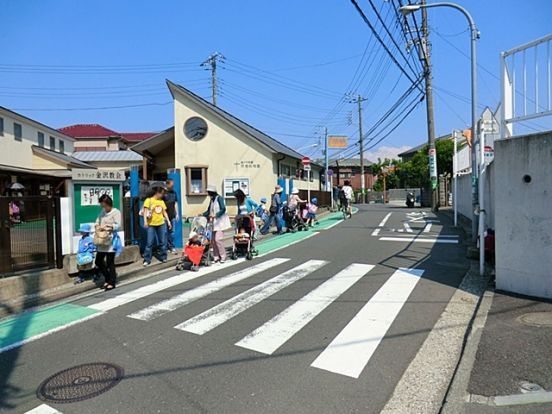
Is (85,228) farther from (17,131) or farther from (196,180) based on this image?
(17,131)

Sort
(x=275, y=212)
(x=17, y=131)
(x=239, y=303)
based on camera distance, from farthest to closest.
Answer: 1. (x=17, y=131)
2. (x=275, y=212)
3. (x=239, y=303)

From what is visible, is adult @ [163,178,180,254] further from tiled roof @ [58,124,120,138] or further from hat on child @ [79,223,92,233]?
tiled roof @ [58,124,120,138]

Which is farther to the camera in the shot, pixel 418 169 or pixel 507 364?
Answer: pixel 418 169

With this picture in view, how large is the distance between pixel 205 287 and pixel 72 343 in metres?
2.79

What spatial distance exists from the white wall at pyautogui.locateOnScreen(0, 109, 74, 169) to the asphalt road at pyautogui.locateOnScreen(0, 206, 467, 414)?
73.9 ft

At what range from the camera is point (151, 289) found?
748 cm

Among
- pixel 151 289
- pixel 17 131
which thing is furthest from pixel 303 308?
pixel 17 131

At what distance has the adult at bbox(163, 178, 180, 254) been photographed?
1050cm

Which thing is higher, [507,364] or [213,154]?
[213,154]

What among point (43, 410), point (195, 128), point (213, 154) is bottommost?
point (43, 410)

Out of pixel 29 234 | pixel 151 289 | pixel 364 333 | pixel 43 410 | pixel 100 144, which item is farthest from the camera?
→ pixel 100 144

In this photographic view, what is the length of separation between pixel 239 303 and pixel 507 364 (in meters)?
3.63

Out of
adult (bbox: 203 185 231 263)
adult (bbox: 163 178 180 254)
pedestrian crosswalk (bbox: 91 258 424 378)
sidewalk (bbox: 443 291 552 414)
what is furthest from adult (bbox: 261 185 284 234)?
sidewalk (bbox: 443 291 552 414)

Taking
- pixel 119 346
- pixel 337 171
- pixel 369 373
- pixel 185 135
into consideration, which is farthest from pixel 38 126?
pixel 337 171
